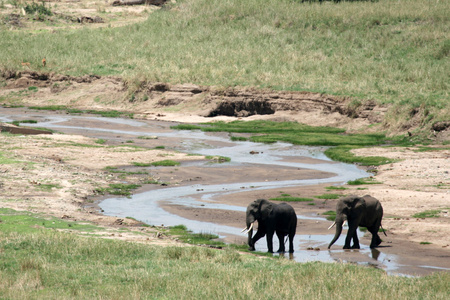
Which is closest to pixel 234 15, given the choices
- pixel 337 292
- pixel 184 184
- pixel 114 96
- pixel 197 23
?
pixel 197 23

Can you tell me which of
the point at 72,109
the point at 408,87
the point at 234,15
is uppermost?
the point at 234,15

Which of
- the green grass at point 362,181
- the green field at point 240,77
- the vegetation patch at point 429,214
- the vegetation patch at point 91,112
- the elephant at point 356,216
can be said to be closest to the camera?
the green field at point 240,77

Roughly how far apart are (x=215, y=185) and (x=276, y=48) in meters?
41.4

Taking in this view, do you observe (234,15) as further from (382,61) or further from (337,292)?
(337,292)

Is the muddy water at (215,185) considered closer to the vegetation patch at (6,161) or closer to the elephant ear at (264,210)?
the elephant ear at (264,210)

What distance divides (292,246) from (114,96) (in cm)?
4852

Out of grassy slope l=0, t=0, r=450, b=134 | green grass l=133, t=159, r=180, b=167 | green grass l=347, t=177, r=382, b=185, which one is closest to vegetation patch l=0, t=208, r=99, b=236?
green grass l=347, t=177, r=382, b=185

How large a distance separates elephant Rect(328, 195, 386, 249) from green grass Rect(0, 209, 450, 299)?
306cm

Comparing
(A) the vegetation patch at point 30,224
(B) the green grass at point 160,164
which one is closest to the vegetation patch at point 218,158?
(B) the green grass at point 160,164

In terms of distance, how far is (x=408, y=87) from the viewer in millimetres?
50625

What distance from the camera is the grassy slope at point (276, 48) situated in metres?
54.9

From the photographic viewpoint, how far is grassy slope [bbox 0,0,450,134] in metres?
54.9

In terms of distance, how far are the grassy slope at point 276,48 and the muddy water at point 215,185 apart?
10878mm

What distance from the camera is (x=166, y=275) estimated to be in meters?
13.0
